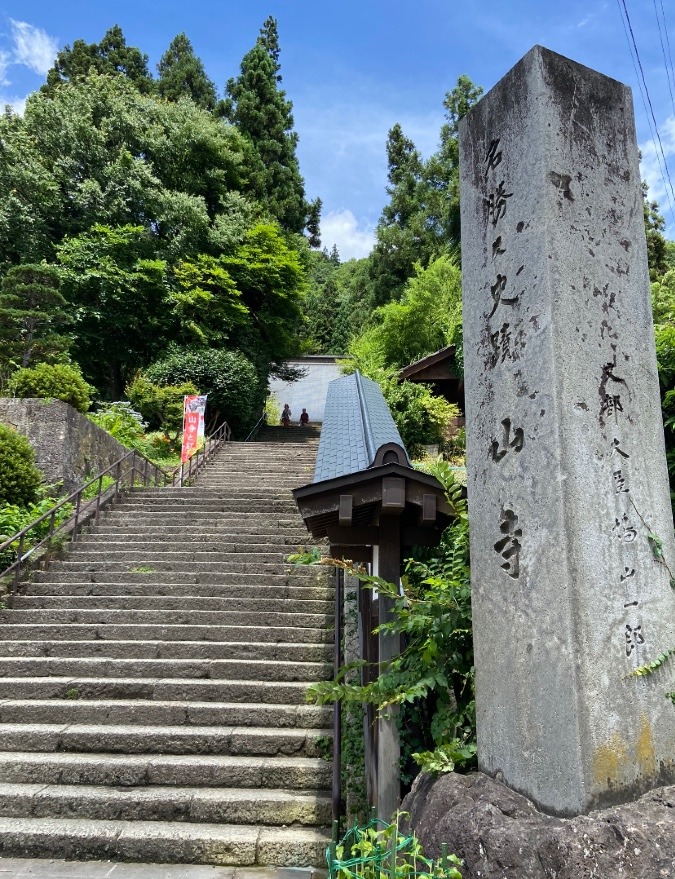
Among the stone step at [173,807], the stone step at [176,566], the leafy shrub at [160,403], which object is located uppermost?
the leafy shrub at [160,403]

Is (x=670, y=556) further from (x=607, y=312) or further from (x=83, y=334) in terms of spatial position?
(x=83, y=334)

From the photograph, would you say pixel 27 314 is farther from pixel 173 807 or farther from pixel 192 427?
pixel 173 807

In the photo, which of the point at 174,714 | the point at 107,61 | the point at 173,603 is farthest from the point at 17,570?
the point at 107,61

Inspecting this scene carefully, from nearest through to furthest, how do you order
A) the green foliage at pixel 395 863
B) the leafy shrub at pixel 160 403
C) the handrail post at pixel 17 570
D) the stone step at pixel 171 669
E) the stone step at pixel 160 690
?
the green foliage at pixel 395 863, the stone step at pixel 160 690, the stone step at pixel 171 669, the handrail post at pixel 17 570, the leafy shrub at pixel 160 403

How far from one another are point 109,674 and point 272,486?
7481mm

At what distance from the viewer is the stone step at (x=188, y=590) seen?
24.0ft

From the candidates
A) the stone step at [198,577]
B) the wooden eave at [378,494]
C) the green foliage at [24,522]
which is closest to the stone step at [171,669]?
the stone step at [198,577]

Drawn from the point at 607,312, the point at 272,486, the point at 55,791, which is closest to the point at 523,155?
the point at 607,312

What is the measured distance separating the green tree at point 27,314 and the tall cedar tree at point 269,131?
14.1 meters

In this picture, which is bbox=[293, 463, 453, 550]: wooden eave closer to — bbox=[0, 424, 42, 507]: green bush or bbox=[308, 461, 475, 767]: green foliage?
bbox=[308, 461, 475, 767]: green foliage

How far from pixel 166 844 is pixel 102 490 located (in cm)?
824

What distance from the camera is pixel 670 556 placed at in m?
2.41

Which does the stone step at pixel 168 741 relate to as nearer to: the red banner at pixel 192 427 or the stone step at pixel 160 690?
the stone step at pixel 160 690

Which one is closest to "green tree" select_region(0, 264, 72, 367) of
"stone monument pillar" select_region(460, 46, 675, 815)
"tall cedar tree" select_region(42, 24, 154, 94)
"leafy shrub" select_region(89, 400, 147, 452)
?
"leafy shrub" select_region(89, 400, 147, 452)
